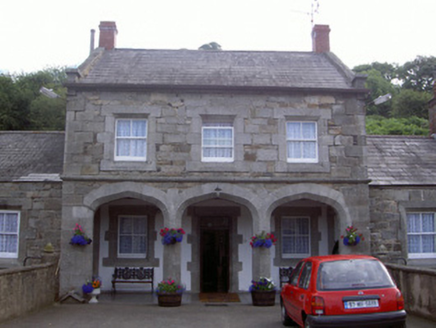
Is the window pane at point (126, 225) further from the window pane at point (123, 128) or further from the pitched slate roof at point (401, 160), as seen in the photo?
the pitched slate roof at point (401, 160)

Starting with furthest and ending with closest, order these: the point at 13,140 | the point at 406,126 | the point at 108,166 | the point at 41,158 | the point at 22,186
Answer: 1. the point at 406,126
2. the point at 13,140
3. the point at 41,158
4. the point at 22,186
5. the point at 108,166

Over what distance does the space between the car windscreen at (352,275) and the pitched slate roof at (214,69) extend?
6948mm

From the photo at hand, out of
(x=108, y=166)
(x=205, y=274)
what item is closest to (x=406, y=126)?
(x=205, y=274)

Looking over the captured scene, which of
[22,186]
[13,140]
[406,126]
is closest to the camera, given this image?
[22,186]

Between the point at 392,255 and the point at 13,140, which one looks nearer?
the point at 392,255

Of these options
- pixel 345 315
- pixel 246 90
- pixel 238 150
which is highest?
pixel 246 90

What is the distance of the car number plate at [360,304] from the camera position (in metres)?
6.58

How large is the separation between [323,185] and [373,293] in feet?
20.0

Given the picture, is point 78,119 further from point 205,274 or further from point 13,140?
point 205,274

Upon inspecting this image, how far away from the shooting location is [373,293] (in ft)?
21.8

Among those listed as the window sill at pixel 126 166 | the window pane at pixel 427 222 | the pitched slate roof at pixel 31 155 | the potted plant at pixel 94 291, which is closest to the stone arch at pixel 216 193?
the window sill at pixel 126 166

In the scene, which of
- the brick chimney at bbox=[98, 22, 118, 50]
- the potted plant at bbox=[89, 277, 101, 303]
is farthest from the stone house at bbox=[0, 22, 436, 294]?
the brick chimney at bbox=[98, 22, 118, 50]

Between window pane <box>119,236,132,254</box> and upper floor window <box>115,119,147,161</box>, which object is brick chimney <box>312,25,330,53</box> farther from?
window pane <box>119,236,132,254</box>

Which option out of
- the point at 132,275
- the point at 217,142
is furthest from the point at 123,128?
the point at 132,275
